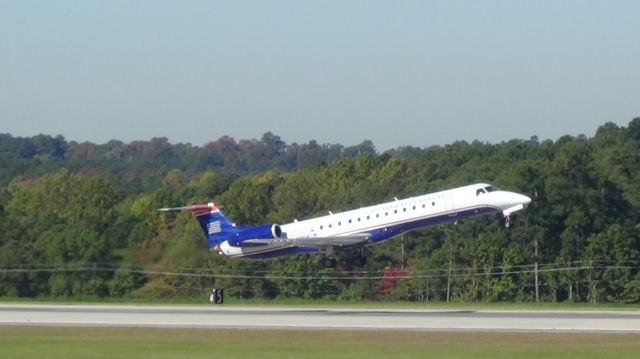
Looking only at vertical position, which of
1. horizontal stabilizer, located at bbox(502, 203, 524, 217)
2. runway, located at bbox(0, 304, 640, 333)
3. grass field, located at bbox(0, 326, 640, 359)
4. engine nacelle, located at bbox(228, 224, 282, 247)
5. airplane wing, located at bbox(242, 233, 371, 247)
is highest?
horizontal stabilizer, located at bbox(502, 203, 524, 217)

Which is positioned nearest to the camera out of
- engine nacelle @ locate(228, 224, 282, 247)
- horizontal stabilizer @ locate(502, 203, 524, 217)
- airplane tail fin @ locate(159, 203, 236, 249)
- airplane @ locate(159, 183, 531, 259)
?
horizontal stabilizer @ locate(502, 203, 524, 217)

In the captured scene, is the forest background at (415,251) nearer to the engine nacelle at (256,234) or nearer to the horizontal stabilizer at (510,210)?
the engine nacelle at (256,234)

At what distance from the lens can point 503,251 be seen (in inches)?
3654

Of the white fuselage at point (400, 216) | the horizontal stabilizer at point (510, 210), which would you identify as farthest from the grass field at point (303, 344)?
the horizontal stabilizer at point (510, 210)

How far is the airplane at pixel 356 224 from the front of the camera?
67.7 m

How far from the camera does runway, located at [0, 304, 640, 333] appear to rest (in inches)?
1875

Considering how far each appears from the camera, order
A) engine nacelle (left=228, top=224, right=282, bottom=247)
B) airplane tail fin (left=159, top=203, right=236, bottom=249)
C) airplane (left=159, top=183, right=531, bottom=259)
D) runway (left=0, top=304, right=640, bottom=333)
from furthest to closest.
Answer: airplane tail fin (left=159, top=203, right=236, bottom=249) < engine nacelle (left=228, top=224, right=282, bottom=247) < airplane (left=159, top=183, right=531, bottom=259) < runway (left=0, top=304, right=640, bottom=333)

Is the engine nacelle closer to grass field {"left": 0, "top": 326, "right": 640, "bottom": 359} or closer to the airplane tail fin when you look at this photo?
the airplane tail fin

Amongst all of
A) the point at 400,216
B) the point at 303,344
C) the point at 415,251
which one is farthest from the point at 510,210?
the point at 415,251

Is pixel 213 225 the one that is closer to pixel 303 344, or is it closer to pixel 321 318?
pixel 321 318

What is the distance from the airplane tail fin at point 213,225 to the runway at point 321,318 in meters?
11.3

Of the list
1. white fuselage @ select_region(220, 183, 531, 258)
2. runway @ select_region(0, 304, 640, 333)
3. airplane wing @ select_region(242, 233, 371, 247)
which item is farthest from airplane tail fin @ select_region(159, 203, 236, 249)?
runway @ select_region(0, 304, 640, 333)

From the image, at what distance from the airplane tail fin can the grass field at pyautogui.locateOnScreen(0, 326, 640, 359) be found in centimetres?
2661

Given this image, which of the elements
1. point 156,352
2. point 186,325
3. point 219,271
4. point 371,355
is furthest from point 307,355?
point 219,271
